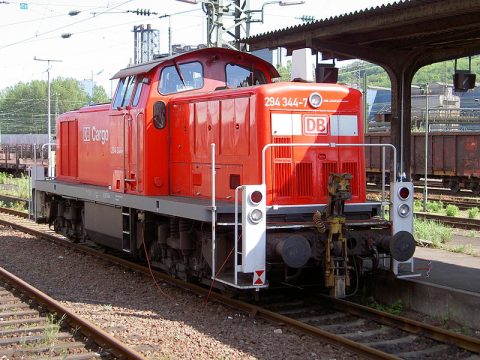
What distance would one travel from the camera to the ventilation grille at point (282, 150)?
8.25 m

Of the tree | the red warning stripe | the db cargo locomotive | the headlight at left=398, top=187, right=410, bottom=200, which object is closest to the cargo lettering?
the db cargo locomotive

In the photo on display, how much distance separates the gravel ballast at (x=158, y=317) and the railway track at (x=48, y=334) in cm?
27

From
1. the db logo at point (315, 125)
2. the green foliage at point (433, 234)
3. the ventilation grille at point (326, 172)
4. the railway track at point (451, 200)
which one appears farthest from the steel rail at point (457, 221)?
the db logo at point (315, 125)

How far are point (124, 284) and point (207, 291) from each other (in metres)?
1.75

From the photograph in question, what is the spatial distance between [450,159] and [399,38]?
57.6ft

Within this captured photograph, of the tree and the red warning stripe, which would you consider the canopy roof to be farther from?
the tree

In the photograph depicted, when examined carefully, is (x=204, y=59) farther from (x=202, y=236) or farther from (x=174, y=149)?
(x=202, y=236)

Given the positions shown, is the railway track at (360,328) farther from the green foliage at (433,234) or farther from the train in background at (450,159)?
the train in background at (450,159)

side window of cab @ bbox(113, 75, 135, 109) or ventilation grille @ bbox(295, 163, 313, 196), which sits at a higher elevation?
side window of cab @ bbox(113, 75, 135, 109)

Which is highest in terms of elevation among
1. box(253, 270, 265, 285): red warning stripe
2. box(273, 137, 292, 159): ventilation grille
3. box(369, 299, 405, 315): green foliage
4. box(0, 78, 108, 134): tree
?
box(0, 78, 108, 134): tree

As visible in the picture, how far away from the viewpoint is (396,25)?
981cm

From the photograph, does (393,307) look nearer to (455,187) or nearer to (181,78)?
(181,78)

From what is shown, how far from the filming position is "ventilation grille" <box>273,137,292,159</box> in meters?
8.25

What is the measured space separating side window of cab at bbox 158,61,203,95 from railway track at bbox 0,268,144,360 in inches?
141
